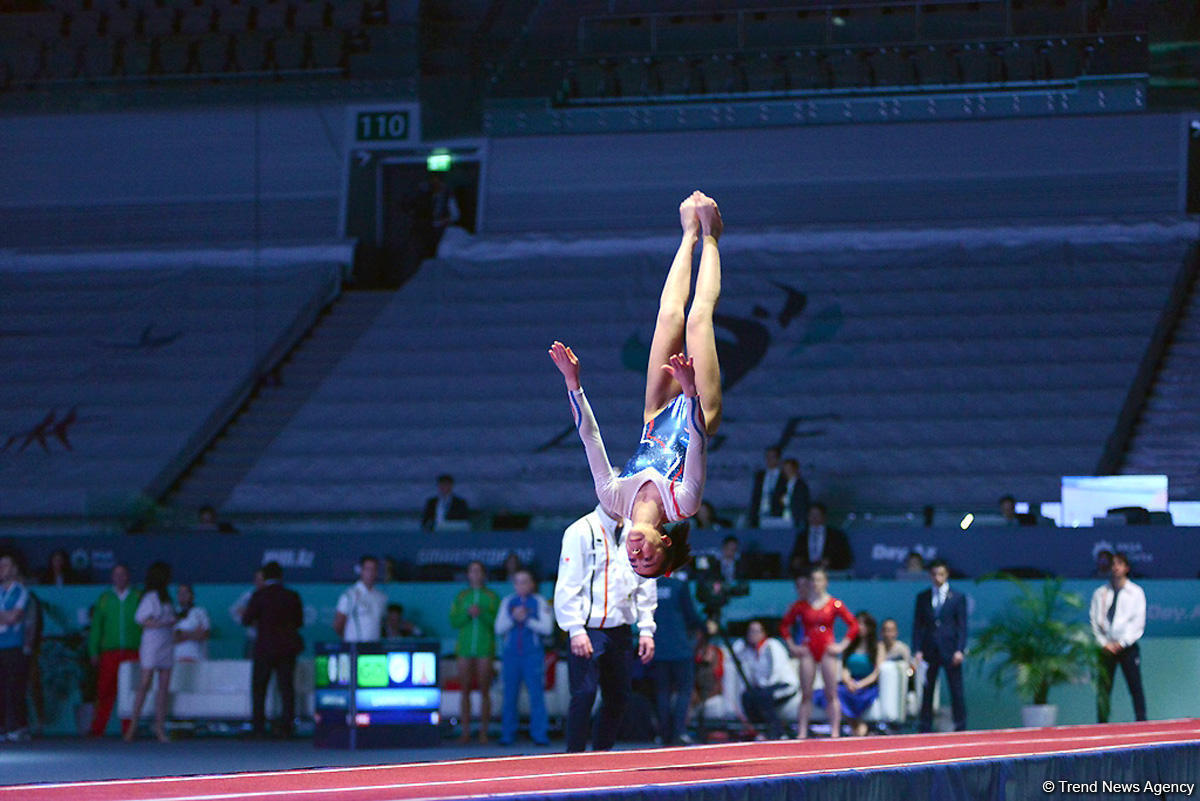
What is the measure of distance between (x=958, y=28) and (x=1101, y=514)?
8.22m

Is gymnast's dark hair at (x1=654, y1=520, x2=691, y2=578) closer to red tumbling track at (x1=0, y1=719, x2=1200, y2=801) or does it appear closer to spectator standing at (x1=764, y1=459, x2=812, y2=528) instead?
red tumbling track at (x1=0, y1=719, x2=1200, y2=801)

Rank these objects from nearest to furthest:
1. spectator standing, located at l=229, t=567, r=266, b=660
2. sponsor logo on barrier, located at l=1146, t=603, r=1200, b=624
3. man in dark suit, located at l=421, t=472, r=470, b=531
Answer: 1. sponsor logo on barrier, located at l=1146, t=603, r=1200, b=624
2. spectator standing, located at l=229, t=567, r=266, b=660
3. man in dark suit, located at l=421, t=472, r=470, b=531

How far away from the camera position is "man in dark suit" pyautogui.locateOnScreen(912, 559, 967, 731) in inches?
552

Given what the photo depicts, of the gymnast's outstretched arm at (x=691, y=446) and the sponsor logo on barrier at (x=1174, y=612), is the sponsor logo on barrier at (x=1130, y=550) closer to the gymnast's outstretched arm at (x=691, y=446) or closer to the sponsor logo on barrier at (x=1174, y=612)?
the sponsor logo on barrier at (x=1174, y=612)

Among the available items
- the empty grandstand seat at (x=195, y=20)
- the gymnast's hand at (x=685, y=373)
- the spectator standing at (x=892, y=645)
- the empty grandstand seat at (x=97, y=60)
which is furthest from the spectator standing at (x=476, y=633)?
the empty grandstand seat at (x=97, y=60)

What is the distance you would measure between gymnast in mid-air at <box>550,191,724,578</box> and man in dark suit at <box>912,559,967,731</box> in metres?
6.12

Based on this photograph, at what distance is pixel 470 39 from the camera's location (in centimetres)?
2456

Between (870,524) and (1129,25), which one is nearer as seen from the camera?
(870,524)

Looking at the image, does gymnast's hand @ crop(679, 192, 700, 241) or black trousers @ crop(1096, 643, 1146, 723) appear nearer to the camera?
gymnast's hand @ crop(679, 192, 700, 241)

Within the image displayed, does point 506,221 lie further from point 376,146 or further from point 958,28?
point 958,28

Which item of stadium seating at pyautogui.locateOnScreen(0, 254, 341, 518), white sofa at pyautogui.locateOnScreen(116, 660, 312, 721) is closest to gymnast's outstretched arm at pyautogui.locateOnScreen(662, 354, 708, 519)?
white sofa at pyautogui.locateOnScreen(116, 660, 312, 721)

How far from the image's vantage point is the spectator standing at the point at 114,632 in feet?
51.8

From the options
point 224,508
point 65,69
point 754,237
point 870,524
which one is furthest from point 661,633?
point 65,69

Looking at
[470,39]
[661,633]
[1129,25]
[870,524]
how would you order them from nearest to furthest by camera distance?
[661,633], [870,524], [1129,25], [470,39]
